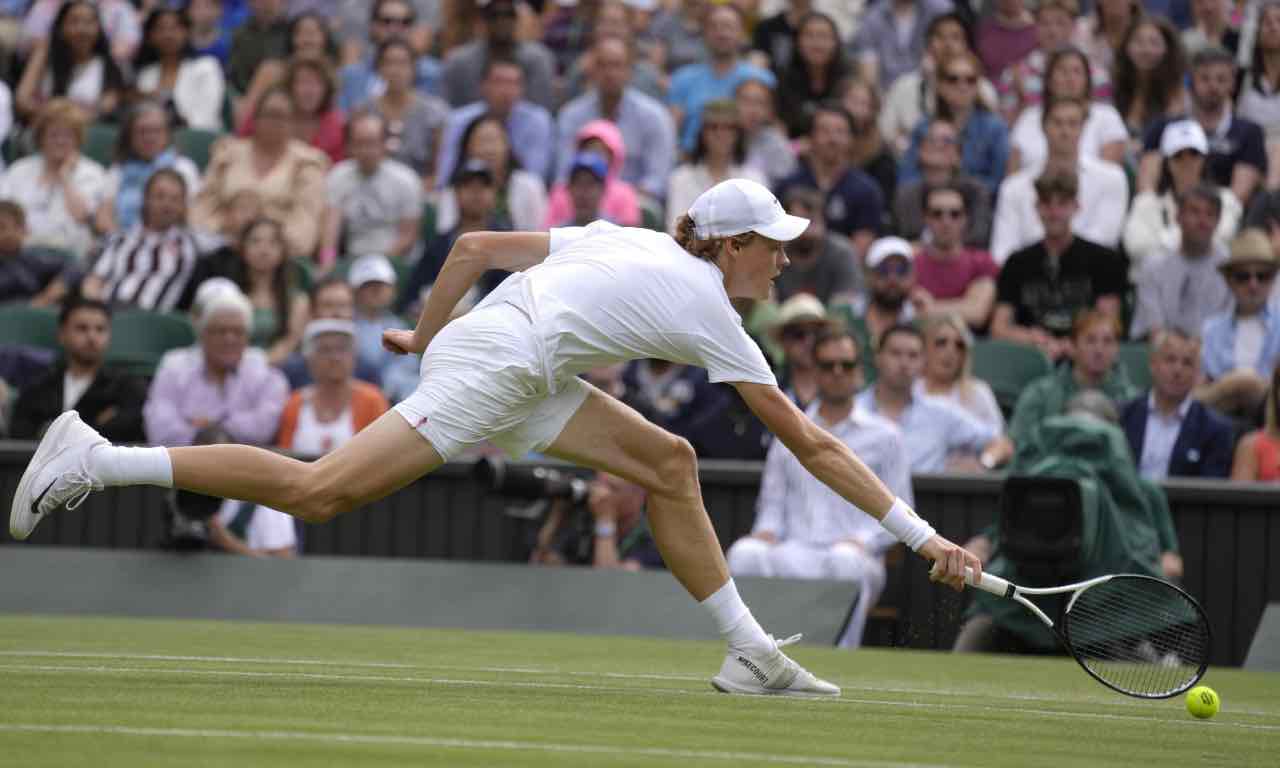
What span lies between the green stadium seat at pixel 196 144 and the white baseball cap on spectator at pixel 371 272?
2981 mm

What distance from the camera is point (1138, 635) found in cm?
689

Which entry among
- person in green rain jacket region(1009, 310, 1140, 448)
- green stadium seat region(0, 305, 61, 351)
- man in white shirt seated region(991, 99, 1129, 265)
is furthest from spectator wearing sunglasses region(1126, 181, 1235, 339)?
Result: green stadium seat region(0, 305, 61, 351)

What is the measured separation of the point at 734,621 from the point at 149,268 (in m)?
7.66

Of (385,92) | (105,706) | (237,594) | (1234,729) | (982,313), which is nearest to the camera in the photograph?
(105,706)

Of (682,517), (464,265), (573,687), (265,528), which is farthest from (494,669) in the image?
(265,528)

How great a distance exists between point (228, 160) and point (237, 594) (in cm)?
473

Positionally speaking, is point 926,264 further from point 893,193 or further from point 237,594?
point 237,594

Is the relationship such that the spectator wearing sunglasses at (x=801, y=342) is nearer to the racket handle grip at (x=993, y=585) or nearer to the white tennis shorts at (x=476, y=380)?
the white tennis shorts at (x=476, y=380)

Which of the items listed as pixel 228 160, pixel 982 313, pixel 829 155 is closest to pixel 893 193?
pixel 829 155

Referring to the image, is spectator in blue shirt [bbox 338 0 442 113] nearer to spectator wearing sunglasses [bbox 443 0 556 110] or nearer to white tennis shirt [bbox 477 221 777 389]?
spectator wearing sunglasses [bbox 443 0 556 110]

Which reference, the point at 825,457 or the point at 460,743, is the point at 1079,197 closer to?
the point at 825,457

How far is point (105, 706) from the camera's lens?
5832mm

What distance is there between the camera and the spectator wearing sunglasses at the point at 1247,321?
461 inches

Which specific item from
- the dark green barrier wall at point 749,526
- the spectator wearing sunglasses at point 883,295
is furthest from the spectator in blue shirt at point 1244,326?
the spectator wearing sunglasses at point 883,295
